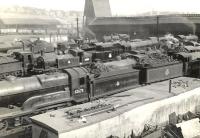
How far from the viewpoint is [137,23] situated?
57.0 m

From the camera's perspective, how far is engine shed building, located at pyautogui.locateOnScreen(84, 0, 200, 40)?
156ft

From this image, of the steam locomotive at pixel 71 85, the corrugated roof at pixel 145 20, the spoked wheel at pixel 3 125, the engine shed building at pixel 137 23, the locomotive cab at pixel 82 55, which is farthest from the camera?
the engine shed building at pixel 137 23

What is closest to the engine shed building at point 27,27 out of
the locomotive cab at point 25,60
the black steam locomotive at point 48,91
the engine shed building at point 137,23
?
the engine shed building at point 137,23

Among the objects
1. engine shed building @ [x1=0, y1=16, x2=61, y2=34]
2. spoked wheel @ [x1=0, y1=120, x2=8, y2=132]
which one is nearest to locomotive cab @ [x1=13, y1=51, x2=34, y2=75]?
spoked wheel @ [x1=0, y1=120, x2=8, y2=132]

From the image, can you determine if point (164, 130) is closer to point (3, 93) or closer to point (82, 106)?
point (82, 106)

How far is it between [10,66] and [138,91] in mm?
13388

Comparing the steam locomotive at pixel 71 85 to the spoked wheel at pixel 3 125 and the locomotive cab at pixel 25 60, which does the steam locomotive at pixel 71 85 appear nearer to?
the spoked wheel at pixel 3 125

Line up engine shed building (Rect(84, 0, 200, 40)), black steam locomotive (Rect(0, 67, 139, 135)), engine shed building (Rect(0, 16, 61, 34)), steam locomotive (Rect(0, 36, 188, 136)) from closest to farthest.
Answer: black steam locomotive (Rect(0, 67, 139, 135))
steam locomotive (Rect(0, 36, 188, 136))
engine shed building (Rect(84, 0, 200, 40))
engine shed building (Rect(0, 16, 61, 34))

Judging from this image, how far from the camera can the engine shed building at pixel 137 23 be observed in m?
47.5

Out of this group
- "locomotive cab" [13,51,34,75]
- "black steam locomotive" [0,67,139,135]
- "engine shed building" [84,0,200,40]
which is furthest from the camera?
"engine shed building" [84,0,200,40]

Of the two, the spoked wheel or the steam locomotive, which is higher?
the steam locomotive

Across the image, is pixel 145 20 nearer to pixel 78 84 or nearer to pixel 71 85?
pixel 78 84

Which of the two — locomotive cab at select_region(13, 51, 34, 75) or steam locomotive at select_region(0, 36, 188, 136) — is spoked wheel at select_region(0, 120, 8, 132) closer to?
steam locomotive at select_region(0, 36, 188, 136)

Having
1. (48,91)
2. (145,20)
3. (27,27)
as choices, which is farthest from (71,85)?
(27,27)
